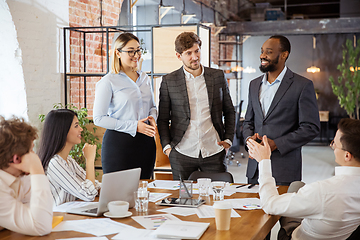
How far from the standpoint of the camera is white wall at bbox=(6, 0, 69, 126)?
4.14m

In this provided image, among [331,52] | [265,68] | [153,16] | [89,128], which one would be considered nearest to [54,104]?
[89,128]

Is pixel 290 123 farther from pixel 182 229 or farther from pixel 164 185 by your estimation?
pixel 182 229

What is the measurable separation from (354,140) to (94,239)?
3.87 feet

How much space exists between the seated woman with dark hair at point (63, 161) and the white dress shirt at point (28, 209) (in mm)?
434

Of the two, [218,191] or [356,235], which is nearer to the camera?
[356,235]

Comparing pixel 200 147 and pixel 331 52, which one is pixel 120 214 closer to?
pixel 200 147

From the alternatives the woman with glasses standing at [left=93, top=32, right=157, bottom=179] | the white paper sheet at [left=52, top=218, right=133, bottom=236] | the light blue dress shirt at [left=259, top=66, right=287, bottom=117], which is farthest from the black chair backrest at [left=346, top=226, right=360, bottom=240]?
the woman with glasses standing at [left=93, top=32, right=157, bottom=179]

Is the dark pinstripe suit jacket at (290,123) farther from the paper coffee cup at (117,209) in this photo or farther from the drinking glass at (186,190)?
the paper coffee cup at (117,209)

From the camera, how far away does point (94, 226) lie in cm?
170

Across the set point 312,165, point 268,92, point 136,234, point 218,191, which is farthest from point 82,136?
point 312,165

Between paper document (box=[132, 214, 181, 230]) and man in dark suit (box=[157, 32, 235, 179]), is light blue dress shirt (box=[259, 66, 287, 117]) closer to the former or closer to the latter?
man in dark suit (box=[157, 32, 235, 179])

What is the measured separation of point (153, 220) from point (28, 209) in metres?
0.54

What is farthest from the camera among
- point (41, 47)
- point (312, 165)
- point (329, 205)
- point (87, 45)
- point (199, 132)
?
point (312, 165)

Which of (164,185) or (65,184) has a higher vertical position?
(65,184)
